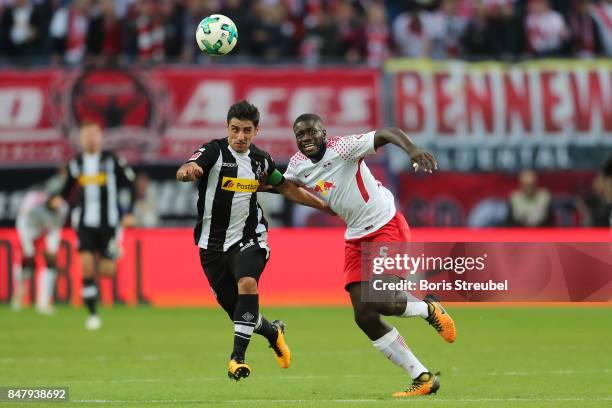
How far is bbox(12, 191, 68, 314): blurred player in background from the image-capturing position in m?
19.2

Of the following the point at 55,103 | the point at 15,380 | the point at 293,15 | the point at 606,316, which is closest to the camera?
the point at 15,380

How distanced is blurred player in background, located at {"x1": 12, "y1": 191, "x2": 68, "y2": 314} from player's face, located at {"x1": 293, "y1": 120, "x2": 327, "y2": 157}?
32.3 feet

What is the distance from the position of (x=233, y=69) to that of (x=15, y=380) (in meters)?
11.3

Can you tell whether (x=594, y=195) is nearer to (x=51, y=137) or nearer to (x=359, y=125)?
(x=359, y=125)

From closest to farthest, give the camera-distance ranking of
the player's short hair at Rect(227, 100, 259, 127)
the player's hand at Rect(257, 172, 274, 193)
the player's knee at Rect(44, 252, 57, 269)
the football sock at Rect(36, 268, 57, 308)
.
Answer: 1. the player's short hair at Rect(227, 100, 259, 127)
2. the player's hand at Rect(257, 172, 274, 193)
3. the football sock at Rect(36, 268, 57, 308)
4. the player's knee at Rect(44, 252, 57, 269)

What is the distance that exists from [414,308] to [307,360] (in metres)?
3.10

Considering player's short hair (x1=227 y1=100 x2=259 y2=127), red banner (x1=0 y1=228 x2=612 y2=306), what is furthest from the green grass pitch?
player's short hair (x1=227 y1=100 x2=259 y2=127)

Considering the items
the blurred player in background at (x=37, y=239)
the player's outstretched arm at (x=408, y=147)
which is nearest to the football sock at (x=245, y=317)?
the player's outstretched arm at (x=408, y=147)

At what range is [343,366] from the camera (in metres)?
12.2

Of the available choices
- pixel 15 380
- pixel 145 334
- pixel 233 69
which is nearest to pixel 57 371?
pixel 15 380

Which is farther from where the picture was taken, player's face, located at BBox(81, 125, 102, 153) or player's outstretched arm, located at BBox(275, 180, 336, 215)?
player's face, located at BBox(81, 125, 102, 153)

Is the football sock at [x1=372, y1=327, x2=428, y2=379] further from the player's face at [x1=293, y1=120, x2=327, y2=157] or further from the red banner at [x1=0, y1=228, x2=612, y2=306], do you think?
the red banner at [x1=0, y1=228, x2=612, y2=306]

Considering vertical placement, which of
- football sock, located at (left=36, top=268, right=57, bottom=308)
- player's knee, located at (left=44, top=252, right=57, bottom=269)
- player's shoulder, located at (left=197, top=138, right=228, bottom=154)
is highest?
player's shoulder, located at (left=197, top=138, right=228, bottom=154)

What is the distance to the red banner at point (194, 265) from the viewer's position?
20016 mm
